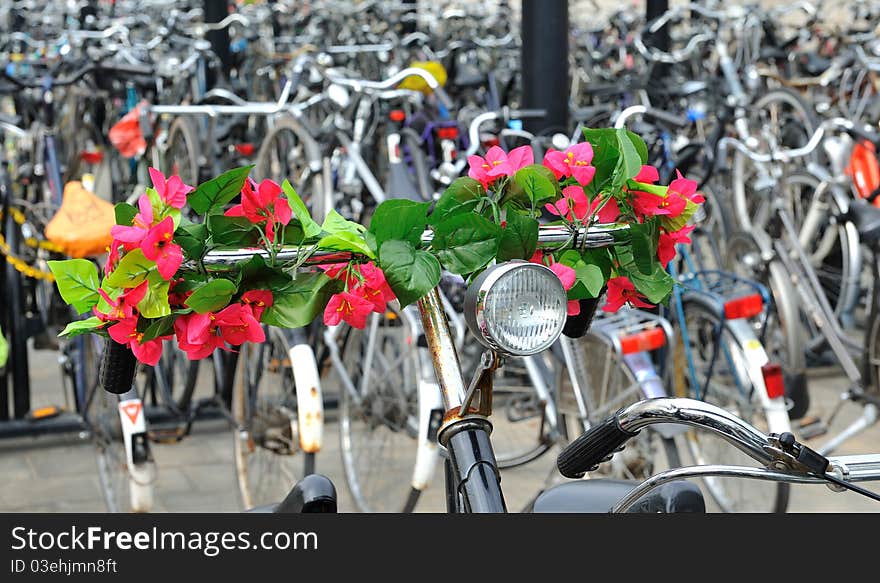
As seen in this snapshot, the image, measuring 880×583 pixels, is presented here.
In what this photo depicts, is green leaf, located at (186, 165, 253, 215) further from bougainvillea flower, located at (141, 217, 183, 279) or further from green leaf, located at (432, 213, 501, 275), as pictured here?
green leaf, located at (432, 213, 501, 275)

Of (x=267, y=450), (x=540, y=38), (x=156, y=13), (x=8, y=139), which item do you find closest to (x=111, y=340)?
(x=267, y=450)

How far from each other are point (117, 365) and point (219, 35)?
5.25 m

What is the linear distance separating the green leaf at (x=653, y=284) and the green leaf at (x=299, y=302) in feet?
1.30

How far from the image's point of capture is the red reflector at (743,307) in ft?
12.7

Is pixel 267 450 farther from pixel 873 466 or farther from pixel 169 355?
pixel 873 466

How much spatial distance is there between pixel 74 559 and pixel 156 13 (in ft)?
34.8

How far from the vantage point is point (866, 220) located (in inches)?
173

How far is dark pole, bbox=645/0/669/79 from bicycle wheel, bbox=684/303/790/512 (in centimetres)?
292

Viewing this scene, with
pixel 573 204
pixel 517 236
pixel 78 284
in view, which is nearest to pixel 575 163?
pixel 573 204

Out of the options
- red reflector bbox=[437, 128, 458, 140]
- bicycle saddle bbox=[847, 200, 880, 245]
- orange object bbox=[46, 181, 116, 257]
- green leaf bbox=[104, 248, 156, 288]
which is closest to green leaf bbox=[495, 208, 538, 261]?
green leaf bbox=[104, 248, 156, 288]

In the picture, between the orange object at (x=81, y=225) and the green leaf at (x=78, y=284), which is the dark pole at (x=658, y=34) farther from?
the green leaf at (x=78, y=284)

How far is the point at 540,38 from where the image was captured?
4.84m

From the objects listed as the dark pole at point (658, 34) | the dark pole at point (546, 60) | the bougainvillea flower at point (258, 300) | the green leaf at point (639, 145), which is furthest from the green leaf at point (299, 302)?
the dark pole at point (658, 34)

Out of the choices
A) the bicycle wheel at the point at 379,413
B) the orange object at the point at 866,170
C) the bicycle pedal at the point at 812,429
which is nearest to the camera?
the bicycle wheel at the point at 379,413
